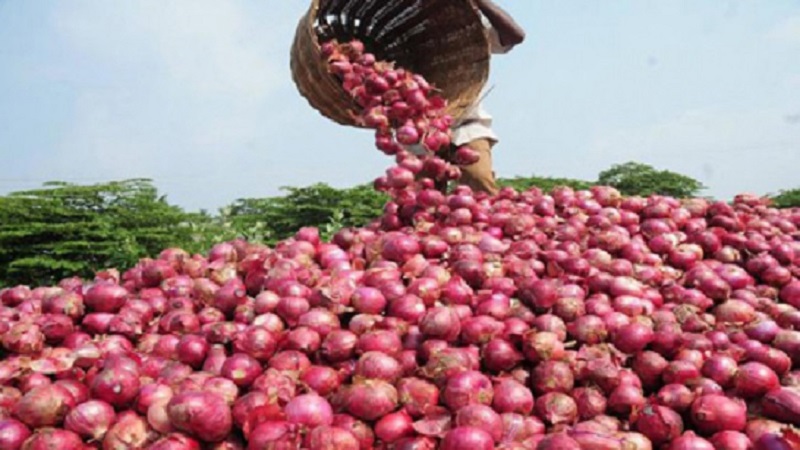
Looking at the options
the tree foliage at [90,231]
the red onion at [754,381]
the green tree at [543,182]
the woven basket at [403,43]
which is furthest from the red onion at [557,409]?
the green tree at [543,182]

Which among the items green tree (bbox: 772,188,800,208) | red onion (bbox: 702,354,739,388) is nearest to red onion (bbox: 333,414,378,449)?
red onion (bbox: 702,354,739,388)

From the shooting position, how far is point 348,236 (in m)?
2.79

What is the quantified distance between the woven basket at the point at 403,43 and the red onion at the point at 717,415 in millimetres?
2795

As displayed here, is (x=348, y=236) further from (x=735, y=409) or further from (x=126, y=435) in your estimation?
(x=735, y=409)

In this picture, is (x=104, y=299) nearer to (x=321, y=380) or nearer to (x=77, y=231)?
(x=321, y=380)

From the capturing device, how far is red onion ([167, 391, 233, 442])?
1.47 metres

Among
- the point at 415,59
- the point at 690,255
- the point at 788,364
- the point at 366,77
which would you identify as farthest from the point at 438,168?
the point at 788,364

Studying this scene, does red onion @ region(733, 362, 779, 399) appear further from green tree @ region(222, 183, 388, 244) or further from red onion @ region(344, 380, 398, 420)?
green tree @ region(222, 183, 388, 244)

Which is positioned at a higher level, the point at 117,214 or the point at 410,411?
the point at 117,214

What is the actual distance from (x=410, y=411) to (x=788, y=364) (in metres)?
1.06

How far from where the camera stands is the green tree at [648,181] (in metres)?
21.5

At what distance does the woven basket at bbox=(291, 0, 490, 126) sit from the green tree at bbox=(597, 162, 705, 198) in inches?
706

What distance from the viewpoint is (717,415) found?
1.55 metres

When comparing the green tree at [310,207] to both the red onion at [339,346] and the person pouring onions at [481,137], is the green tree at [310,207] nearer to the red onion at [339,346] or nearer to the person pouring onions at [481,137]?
the person pouring onions at [481,137]
